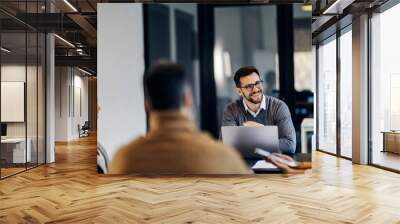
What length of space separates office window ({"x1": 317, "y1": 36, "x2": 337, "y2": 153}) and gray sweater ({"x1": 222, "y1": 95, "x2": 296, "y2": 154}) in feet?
12.9

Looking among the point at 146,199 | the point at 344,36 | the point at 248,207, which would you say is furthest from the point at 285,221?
the point at 344,36

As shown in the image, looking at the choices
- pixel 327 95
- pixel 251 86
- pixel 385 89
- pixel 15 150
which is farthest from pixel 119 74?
pixel 327 95

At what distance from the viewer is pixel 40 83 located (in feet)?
23.3

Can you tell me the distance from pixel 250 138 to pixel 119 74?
2.02 metres

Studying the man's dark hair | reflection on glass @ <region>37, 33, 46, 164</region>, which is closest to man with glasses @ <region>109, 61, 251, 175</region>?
the man's dark hair

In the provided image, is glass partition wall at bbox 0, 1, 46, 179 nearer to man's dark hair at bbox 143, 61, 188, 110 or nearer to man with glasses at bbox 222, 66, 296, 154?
man's dark hair at bbox 143, 61, 188, 110

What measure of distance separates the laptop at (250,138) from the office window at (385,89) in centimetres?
242

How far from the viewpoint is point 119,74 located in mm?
5340

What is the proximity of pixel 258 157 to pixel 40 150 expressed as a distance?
4.27 m

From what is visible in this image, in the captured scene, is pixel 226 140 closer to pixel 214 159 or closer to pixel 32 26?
A: pixel 214 159

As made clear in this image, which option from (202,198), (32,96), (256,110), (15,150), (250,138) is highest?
(32,96)

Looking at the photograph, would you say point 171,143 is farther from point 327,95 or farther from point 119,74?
point 327,95

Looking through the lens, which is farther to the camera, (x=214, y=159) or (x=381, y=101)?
(x=381, y=101)

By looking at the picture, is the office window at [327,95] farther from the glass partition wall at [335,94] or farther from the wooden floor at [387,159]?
the wooden floor at [387,159]
